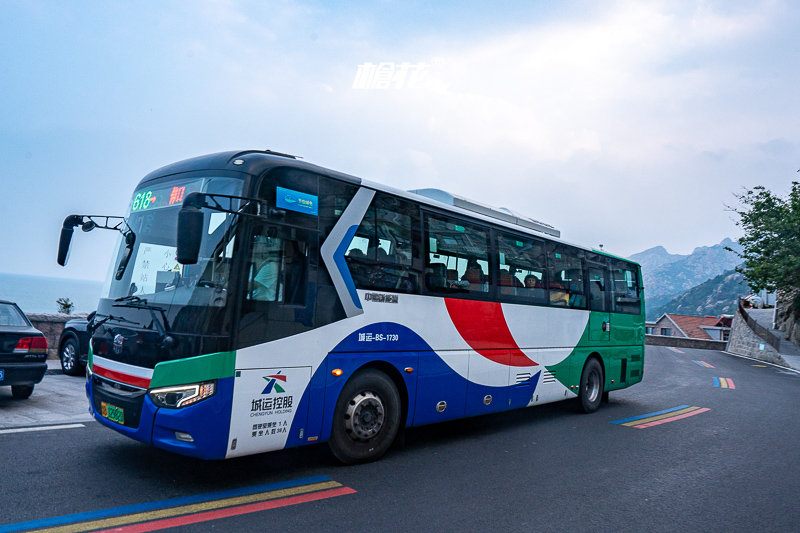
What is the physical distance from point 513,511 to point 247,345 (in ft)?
8.94

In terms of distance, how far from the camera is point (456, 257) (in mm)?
7645

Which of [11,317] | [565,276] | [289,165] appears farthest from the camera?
[565,276]

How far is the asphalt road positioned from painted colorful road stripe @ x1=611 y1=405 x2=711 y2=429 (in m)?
0.85

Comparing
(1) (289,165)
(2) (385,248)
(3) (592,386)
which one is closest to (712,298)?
(3) (592,386)

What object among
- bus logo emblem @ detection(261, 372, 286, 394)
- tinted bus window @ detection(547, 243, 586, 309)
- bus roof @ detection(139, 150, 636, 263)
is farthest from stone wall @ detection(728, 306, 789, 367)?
bus logo emblem @ detection(261, 372, 286, 394)

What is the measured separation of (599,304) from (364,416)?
679 centimetres

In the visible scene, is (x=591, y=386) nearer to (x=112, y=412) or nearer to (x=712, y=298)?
(x=112, y=412)

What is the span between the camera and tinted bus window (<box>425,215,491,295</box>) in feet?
23.9

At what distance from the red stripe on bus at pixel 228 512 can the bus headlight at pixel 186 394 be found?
0.90 meters

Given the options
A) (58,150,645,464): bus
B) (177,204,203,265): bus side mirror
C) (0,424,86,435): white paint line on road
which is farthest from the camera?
(0,424,86,435): white paint line on road

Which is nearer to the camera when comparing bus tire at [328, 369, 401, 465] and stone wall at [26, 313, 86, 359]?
bus tire at [328, 369, 401, 465]

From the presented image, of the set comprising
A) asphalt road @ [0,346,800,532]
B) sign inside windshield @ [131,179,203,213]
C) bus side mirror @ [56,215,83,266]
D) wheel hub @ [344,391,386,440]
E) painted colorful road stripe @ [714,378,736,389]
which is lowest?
asphalt road @ [0,346,800,532]

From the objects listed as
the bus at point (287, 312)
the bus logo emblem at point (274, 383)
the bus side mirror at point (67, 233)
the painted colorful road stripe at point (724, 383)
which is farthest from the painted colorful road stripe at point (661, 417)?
the bus side mirror at point (67, 233)

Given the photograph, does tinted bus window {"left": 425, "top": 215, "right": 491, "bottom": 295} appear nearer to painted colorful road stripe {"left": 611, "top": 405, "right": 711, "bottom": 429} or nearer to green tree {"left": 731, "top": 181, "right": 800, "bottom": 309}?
painted colorful road stripe {"left": 611, "top": 405, "right": 711, "bottom": 429}
